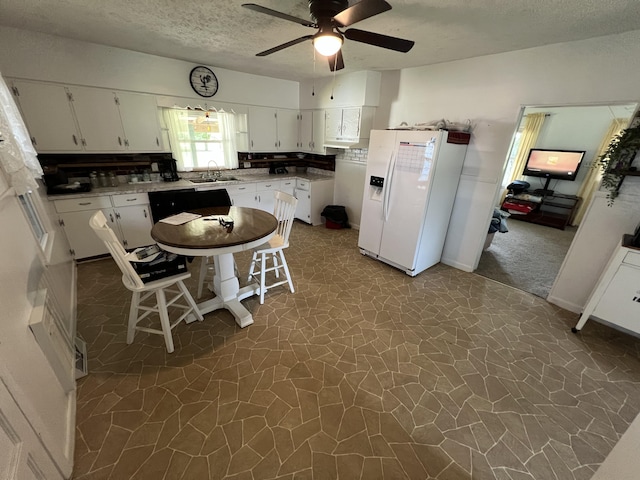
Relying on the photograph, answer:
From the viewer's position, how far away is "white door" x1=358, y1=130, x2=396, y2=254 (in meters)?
3.09

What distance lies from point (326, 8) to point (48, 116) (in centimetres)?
343

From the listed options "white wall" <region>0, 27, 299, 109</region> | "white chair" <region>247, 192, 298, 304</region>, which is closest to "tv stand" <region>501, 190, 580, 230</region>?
"white chair" <region>247, 192, 298, 304</region>

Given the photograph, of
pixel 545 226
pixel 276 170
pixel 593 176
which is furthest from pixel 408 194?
pixel 593 176

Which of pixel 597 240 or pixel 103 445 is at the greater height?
pixel 597 240

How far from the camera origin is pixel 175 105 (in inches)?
143

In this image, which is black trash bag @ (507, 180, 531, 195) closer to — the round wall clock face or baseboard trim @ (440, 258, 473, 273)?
baseboard trim @ (440, 258, 473, 273)

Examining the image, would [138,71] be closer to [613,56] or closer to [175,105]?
[175,105]

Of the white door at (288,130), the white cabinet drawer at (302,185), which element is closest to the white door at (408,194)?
the white cabinet drawer at (302,185)

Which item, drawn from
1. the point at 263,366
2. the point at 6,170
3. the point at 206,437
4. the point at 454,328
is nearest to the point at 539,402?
the point at 454,328

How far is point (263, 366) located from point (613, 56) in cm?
384

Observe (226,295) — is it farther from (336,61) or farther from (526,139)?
(526,139)

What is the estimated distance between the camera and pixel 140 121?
3.44 m

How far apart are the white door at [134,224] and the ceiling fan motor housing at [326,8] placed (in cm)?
305

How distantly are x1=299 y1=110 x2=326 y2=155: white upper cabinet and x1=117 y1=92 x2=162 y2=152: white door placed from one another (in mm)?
2420
